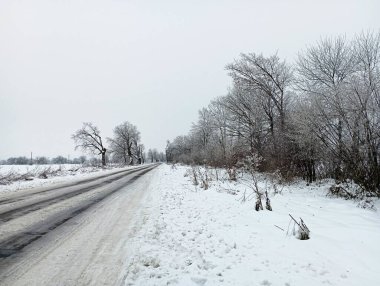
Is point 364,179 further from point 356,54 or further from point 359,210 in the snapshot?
point 356,54

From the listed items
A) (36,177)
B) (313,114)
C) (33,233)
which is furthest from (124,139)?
(33,233)

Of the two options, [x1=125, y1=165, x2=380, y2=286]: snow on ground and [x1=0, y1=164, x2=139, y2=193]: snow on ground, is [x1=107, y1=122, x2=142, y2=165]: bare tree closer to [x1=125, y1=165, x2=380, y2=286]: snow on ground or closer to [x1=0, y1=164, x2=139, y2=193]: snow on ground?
[x1=0, y1=164, x2=139, y2=193]: snow on ground

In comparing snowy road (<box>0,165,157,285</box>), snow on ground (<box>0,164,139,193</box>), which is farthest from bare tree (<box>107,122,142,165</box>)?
snowy road (<box>0,165,157,285</box>)

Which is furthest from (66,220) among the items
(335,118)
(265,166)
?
(265,166)

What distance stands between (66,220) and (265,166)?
52.4ft

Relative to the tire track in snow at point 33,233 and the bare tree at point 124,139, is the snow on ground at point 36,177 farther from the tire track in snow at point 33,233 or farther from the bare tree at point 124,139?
the bare tree at point 124,139

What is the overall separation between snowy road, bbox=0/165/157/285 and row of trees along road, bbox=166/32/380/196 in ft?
32.0

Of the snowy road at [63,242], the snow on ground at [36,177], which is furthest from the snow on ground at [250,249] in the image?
the snow on ground at [36,177]

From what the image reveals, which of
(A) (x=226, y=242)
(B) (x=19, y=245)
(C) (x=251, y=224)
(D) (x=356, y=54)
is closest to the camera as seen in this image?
(B) (x=19, y=245)

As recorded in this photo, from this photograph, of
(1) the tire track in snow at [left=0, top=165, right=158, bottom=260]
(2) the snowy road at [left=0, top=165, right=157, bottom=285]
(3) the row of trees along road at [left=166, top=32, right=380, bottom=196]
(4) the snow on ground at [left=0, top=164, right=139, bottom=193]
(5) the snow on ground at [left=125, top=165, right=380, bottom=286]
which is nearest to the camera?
(2) the snowy road at [left=0, top=165, right=157, bottom=285]

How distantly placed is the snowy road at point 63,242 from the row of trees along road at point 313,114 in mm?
9742

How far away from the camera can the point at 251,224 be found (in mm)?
7809

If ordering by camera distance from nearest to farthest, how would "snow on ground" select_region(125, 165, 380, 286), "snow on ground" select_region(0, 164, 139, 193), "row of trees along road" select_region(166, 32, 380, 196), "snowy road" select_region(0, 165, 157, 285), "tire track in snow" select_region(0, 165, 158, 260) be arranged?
"snowy road" select_region(0, 165, 157, 285) < "snow on ground" select_region(125, 165, 380, 286) < "tire track in snow" select_region(0, 165, 158, 260) < "row of trees along road" select_region(166, 32, 380, 196) < "snow on ground" select_region(0, 164, 139, 193)

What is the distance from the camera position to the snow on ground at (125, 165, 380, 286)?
457cm
